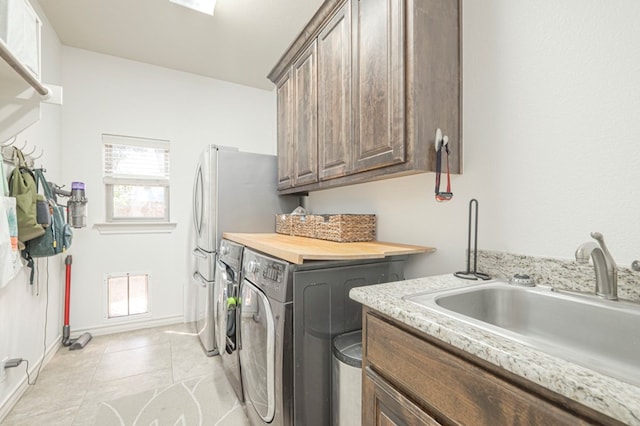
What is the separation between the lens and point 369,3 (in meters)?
1.38

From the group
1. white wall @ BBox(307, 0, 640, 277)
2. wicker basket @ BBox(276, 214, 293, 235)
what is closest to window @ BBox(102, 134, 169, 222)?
wicker basket @ BBox(276, 214, 293, 235)

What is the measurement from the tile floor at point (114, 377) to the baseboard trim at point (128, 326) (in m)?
0.07

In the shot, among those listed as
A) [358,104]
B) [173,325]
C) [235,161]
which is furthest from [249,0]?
[173,325]

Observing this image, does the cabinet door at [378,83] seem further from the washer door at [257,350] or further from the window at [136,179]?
the window at [136,179]

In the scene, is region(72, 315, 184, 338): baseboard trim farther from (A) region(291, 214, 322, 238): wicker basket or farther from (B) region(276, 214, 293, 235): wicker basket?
(A) region(291, 214, 322, 238): wicker basket

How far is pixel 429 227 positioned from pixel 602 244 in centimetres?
71

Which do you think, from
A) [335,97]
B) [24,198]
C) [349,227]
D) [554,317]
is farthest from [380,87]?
[24,198]

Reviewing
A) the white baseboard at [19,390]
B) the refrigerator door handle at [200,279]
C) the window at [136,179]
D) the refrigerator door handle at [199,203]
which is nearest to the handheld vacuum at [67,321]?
Result: the white baseboard at [19,390]

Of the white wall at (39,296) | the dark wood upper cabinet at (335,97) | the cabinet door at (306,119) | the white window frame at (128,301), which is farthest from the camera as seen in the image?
the white window frame at (128,301)

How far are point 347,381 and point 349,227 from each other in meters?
0.84

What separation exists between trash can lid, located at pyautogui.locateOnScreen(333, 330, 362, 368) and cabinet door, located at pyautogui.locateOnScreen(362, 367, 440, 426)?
0.19m

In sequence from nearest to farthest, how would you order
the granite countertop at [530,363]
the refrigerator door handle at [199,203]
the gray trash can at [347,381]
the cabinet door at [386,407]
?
the granite countertop at [530,363] < the cabinet door at [386,407] < the gray trash can at [347,381] < the refrigerator door handle at [199,203]

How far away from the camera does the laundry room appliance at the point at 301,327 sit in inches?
44.6

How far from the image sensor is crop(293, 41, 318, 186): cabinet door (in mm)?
1869
